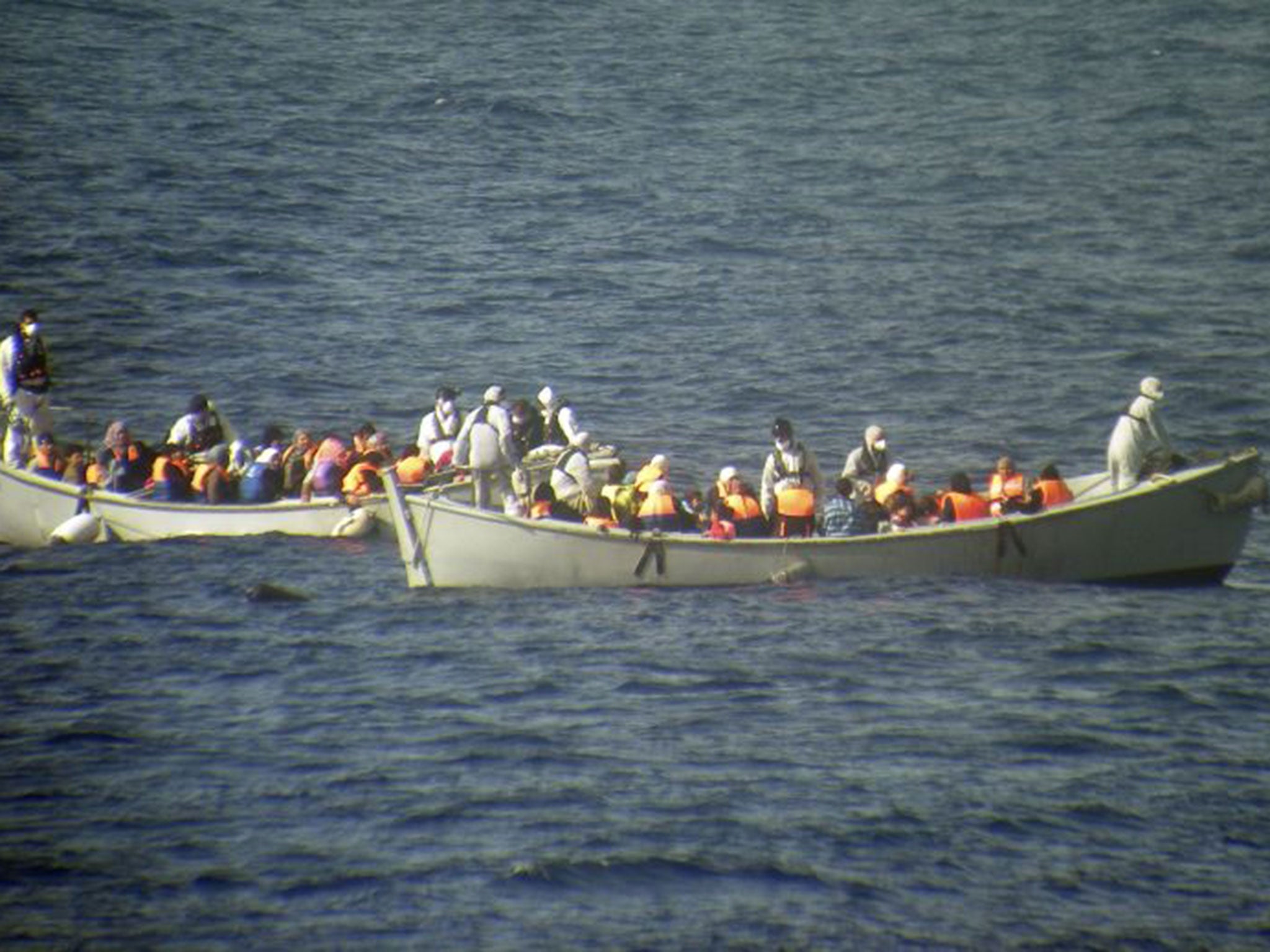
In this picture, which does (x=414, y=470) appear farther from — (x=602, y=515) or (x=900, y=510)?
(x=900, y=510)

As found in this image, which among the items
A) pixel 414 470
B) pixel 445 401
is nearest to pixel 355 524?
pixel 414 470

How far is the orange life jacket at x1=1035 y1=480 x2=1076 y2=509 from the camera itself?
1209 inches

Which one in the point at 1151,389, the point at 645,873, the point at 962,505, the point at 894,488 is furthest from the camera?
the point at 894,488

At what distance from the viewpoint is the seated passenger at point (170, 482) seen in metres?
34.8

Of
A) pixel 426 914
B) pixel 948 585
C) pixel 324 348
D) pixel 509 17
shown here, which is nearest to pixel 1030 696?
pixel 948 585

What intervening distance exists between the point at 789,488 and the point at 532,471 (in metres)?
5.23

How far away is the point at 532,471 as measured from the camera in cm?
3425

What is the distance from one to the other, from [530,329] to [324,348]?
4.92 metres

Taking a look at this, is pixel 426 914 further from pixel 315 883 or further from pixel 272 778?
pixel 272 778

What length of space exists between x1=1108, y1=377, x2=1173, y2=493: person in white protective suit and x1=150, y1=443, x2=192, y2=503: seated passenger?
13646mm

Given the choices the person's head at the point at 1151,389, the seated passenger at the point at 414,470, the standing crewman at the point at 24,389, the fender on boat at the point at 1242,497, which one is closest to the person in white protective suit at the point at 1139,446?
the person's head at the point at 1151,389

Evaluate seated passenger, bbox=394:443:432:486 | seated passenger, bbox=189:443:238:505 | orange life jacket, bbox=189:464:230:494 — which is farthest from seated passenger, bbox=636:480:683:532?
orange life jacket, bbox=189:464:230:494

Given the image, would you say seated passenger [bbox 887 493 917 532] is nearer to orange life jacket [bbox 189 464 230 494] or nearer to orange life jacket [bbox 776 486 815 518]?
orange life jacket [bbox 776 486 815 518]

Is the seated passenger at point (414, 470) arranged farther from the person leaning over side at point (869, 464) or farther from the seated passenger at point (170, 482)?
the person leaning over side at point (869, 464)
